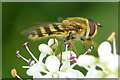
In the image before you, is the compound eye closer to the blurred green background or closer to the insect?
the insect

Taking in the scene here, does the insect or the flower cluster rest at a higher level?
the insect

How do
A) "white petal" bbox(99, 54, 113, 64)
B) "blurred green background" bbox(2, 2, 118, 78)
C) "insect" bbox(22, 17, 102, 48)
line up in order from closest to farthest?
"white petal" bbox(99, 54, 113, 64) → "insect" bbox(22, 17, 102, 48) → "blurred green background" bbox(2, 2, 118, 78)

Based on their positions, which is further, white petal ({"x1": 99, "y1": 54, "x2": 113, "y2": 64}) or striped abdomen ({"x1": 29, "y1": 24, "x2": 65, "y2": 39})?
striped abdomen ({"x1": 29, "y1": 24, "x2": 65, "y2": 39})

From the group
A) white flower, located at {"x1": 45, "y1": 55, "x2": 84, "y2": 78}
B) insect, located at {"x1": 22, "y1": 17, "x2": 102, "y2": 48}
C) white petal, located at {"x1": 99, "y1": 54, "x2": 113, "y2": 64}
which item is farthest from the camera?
insect, located at {"x1": 22, "y1": 17, "x2": 102, "y2": 48}

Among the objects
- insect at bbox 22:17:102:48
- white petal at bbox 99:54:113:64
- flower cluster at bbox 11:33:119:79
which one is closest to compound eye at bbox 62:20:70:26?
insect at bbox 22:17:102:48

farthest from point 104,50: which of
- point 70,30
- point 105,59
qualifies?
point 70,30

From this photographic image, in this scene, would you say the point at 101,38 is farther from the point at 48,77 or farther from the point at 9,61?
the point at 48,77

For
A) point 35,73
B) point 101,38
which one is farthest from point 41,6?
point 35,73
